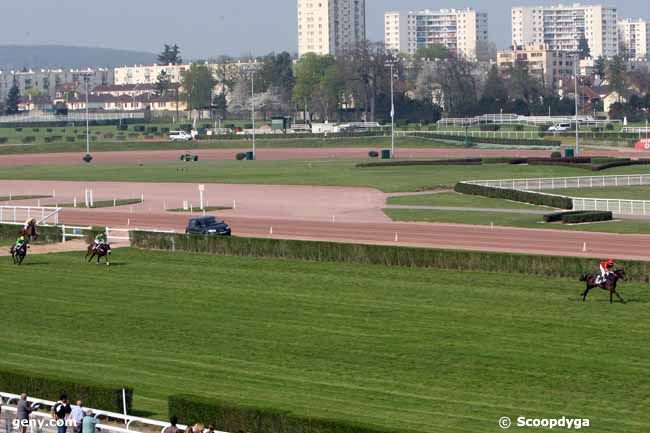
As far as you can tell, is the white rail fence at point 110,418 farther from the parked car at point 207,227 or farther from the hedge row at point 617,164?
the hedge row at point 617,164

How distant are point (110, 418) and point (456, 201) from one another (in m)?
46.3

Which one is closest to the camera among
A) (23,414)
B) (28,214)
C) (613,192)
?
(23,414)

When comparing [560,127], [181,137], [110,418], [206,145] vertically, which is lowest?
[110,418]

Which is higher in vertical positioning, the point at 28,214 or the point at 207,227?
the point at 28,214

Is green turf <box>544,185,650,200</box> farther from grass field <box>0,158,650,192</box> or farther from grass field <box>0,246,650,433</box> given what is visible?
grass field <box>0,246,650,433</box>

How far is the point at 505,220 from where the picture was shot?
5722cm

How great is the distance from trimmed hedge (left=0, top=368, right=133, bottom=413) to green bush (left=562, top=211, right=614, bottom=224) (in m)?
35.6

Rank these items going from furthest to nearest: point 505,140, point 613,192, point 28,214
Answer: point 505,140, point 613,192, point 28,214

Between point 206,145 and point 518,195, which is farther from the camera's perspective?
point 206,145

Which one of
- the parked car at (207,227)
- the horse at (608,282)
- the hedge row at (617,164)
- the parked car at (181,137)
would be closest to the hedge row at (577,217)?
the parked car at (207,227)

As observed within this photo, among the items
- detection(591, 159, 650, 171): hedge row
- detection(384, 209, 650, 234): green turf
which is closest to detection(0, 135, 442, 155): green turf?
detection(591, 159, 650, 171): hedge row

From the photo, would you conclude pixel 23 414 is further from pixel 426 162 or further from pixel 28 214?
pixel 426 162

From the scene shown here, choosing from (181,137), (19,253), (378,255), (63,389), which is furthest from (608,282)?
(181,137)

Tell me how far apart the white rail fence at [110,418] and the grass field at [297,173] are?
54052mm
